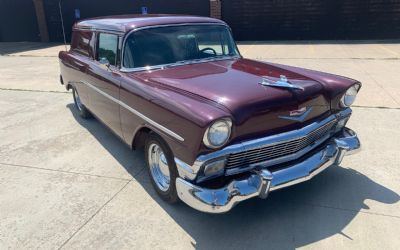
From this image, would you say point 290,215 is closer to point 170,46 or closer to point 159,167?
point 159,167

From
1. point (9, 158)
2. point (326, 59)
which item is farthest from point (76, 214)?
point (326, 59)

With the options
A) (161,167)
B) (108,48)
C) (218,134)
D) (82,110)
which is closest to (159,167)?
(161,167)

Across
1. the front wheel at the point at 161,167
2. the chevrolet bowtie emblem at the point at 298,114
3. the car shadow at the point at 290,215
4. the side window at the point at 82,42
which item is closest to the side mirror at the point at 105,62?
the side window at the point at 82,42

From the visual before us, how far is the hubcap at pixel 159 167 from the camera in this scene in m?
3.37

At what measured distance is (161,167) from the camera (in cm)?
344

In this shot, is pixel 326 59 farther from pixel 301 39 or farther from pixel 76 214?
pixel 76 214

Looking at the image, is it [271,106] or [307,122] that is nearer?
[271,106]

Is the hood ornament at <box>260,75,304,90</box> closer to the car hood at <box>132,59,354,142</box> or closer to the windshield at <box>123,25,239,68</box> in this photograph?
the car hood at <box>132,59,354,142</box>

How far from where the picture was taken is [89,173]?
4.08 meters

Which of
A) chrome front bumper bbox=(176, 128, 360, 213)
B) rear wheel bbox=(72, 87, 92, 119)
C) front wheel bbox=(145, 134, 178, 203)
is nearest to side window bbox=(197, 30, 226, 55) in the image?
front wheel bbox=(145, 134, 178, 203)

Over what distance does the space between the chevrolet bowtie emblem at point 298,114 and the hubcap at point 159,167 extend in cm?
117

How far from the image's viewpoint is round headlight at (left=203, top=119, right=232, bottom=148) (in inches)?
104

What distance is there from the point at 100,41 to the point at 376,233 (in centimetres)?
372

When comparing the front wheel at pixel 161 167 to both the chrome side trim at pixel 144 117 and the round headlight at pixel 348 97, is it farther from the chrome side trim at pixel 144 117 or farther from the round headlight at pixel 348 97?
the round headlight at pixel 348 97
